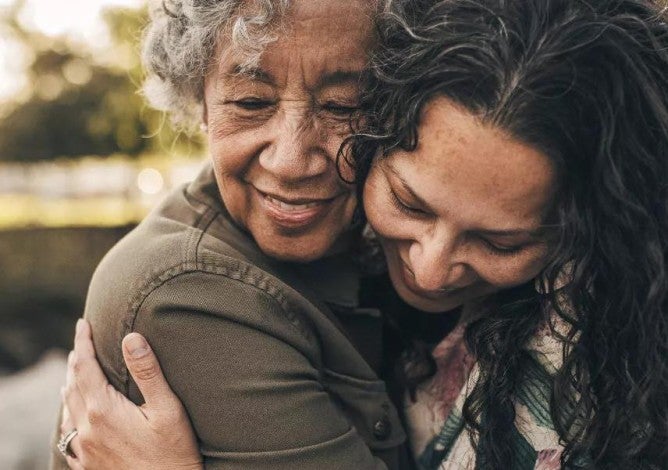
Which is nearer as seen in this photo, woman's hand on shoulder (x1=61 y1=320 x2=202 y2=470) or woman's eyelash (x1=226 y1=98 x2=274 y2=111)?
woman's hand on shoulder (x1=61 y1=320 x2=202 y2=470)

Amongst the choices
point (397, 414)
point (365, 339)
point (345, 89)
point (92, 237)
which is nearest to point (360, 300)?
point (365, 339)

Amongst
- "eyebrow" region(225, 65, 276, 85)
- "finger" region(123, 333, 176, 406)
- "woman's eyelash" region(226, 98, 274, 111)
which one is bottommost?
"finger" region(123, 333, 176, 406)

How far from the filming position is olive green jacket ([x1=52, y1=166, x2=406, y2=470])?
5.92 feet

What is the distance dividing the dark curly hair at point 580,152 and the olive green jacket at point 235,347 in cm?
34

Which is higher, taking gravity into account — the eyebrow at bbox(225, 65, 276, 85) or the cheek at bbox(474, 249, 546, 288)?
the eyebrow at bbox(225, 65, 276, 85)

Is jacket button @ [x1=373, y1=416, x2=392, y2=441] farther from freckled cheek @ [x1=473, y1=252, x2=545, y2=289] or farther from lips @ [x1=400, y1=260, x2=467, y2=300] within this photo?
freckled cheek @ [x1=473, y1=252, x2=545, y2=289]

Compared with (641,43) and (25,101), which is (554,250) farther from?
(25,101)

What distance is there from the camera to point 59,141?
2639cm

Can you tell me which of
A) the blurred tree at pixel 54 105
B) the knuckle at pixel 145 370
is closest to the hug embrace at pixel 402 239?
the knuckle at pixel 145 370

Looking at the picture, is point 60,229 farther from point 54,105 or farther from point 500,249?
point 54,105

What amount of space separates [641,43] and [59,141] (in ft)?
87.1

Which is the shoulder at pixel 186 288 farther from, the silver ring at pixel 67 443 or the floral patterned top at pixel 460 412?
the floral patterned top at pixel 460 412

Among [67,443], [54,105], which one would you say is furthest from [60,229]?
[54,105]

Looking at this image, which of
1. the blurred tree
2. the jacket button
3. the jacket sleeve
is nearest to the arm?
the jacket sleeve
